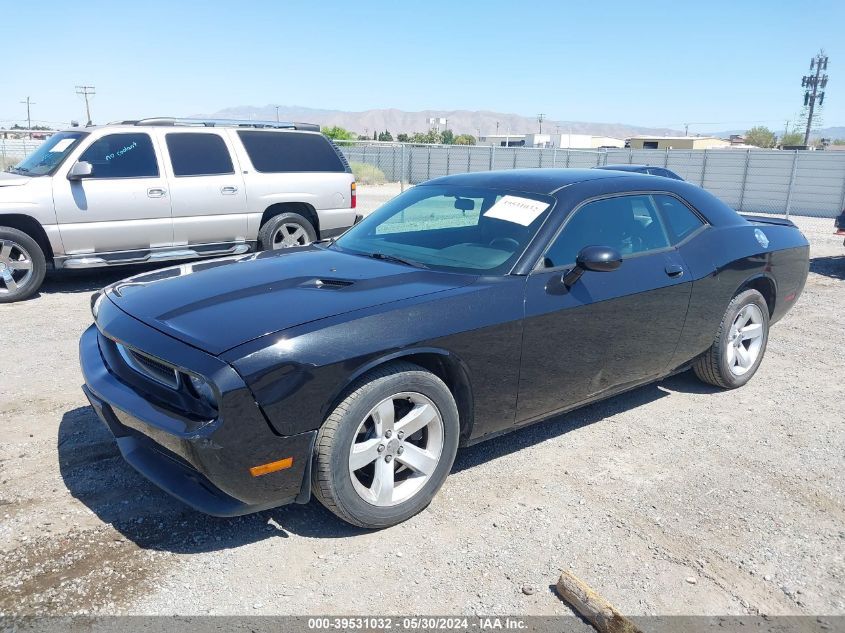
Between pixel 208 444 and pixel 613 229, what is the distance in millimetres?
2696

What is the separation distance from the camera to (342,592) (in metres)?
2.78

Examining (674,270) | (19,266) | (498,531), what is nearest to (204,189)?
(19,266)

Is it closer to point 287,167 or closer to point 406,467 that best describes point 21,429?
point 406,467

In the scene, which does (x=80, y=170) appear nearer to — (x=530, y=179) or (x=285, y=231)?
(x=285, y=231)

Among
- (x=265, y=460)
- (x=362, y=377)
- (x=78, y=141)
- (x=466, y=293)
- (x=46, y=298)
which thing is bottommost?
(x=46, y=298)

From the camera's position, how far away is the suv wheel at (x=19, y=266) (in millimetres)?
7340

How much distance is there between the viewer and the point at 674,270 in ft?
14.4

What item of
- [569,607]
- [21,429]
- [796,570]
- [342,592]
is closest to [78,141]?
[21,429]

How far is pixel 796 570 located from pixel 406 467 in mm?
1775

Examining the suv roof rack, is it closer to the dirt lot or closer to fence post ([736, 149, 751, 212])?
the dirt lot

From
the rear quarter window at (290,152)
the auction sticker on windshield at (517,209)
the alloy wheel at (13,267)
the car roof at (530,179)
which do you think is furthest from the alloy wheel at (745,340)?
the alloy wheel at (13,267)

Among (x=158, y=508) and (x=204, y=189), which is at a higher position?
(x=204, y=189)

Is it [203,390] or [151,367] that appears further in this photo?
[151,367]

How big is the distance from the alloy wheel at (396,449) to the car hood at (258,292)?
1.64 ft
